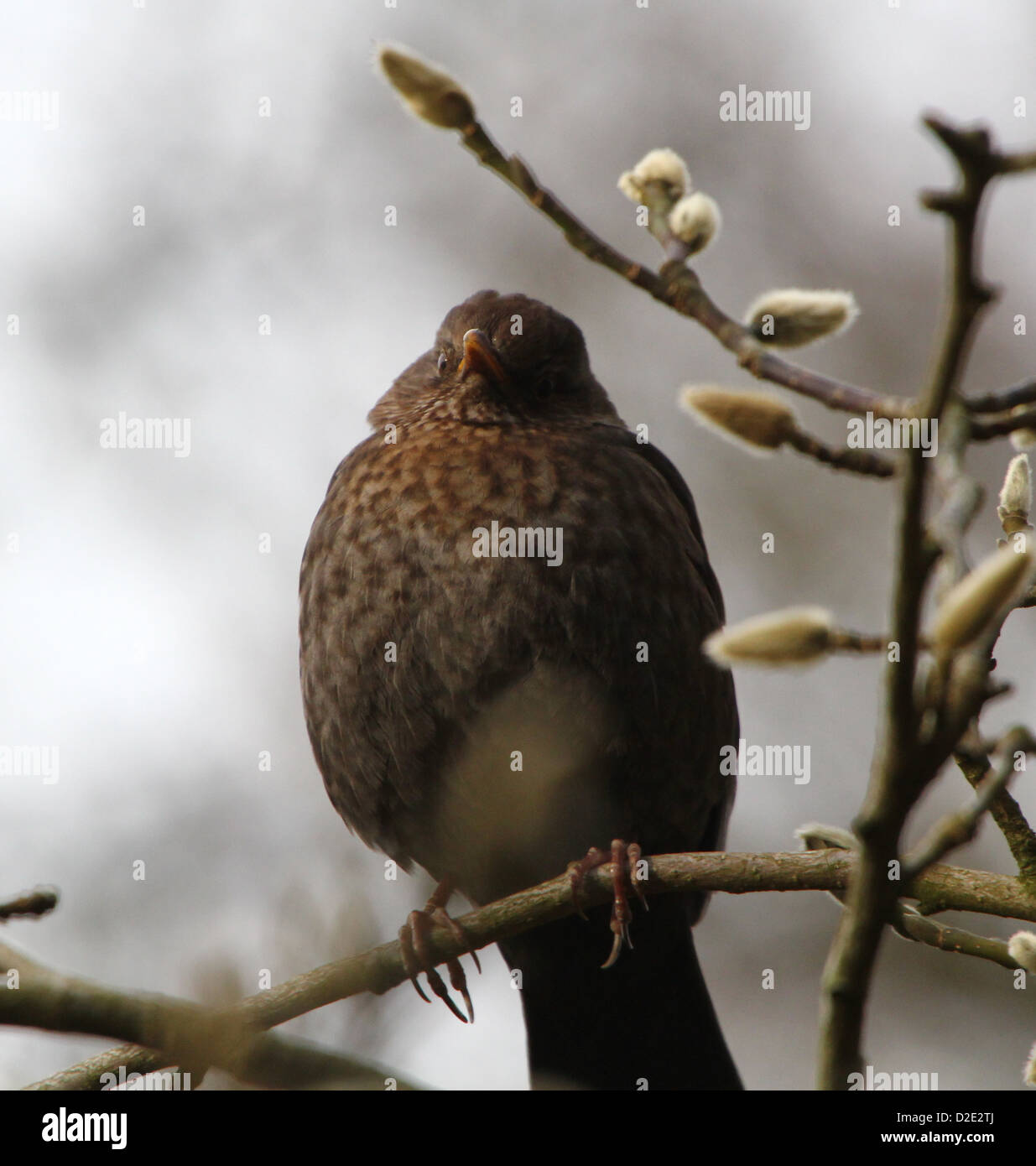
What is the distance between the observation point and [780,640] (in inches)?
49.6

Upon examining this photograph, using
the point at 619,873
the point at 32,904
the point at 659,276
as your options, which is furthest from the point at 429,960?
the point at 659,276

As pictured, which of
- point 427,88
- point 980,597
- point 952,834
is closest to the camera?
point 980,597

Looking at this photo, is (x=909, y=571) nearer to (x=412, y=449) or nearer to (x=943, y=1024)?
(x=412, y=449)

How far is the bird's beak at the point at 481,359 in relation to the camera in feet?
15.8

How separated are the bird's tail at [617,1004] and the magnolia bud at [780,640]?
3.14m

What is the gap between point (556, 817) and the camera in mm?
4191

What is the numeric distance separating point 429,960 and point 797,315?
2567 millimetres

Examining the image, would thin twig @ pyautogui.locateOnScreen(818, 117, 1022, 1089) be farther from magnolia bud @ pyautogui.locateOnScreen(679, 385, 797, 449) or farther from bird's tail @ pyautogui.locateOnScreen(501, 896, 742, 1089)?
bird's tail @ pyautogui.locateOnScreen(501, 896, 742, 1089)

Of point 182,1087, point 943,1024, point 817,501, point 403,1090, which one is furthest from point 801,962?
point 403,1090

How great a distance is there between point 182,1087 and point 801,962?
237 inches

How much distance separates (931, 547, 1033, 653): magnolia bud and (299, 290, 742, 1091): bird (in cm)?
275

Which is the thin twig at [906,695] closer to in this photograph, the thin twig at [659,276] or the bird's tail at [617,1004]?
the thin twig at [659,276]

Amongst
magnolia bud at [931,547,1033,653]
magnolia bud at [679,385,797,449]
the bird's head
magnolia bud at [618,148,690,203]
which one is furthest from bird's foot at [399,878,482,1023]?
magnolia bud at [931,547,1033,653]

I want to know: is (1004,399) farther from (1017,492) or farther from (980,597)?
(1017,492)
